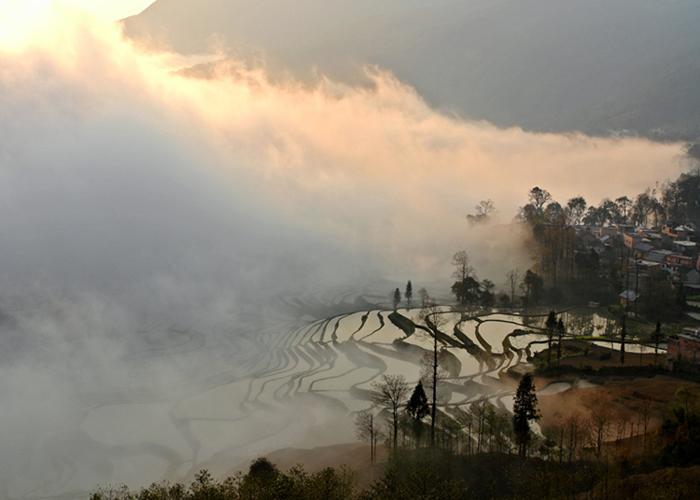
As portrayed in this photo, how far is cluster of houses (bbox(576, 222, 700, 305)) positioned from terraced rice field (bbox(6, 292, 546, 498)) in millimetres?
17893

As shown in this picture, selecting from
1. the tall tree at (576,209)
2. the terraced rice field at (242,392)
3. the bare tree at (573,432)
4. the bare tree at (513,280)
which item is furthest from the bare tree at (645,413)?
the tall tree at (576,209)

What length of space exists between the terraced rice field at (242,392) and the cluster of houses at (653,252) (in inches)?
704

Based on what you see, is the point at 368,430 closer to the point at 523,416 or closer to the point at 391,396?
the point at 391,396

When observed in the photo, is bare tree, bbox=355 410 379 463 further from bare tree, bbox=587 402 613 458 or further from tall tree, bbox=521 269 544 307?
tall tree, bbox=521 269 544 307

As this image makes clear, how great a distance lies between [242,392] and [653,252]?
51483 millimetres

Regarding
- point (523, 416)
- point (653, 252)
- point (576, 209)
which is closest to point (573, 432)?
point (523, 416)

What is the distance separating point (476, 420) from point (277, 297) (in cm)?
3647

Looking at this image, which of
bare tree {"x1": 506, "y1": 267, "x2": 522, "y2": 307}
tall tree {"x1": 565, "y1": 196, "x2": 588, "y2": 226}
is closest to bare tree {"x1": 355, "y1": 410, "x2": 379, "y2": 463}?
bare tree {"x1": 506, "y1": 267, "x2": 522, "y2": 307}

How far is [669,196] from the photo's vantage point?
76000mm

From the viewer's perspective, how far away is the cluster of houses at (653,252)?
165 feet

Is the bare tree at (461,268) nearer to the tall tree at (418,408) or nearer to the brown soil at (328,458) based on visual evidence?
the tall tree at (418,408)

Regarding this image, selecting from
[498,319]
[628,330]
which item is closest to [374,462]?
[498,319]

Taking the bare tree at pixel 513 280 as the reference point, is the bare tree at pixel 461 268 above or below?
above

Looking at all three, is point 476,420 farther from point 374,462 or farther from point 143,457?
point 143,457
